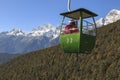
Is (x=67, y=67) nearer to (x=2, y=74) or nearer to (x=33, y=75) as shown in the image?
(x=33, y=75)

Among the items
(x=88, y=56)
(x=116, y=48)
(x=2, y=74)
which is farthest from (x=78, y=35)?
(x=2, y=74)

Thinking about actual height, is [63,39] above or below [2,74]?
above

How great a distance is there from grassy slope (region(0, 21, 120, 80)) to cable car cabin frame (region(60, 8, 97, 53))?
25754 mm

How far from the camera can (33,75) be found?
7344 centimetres

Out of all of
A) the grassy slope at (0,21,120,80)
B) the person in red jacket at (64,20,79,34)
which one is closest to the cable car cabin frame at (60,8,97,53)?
the person in red jacket at (64,20,79,34)

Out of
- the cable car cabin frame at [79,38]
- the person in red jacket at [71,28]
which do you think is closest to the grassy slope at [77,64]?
the cable car cabin frame at [79,38]

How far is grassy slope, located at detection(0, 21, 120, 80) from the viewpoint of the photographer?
50.4m

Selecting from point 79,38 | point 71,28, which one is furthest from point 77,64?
point 79,38

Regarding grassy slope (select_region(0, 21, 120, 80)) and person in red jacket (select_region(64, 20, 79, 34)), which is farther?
grassy slope (select_region(0, 21, 120, 80))

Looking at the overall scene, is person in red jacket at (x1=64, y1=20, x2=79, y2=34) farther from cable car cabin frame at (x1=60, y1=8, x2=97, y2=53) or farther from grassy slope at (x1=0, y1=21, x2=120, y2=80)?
grassy slope at (x1=0, y1=21, x2=120, y2=80)

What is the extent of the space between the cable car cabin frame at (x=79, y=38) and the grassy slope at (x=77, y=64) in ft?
84.5

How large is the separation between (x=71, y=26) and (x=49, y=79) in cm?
4664

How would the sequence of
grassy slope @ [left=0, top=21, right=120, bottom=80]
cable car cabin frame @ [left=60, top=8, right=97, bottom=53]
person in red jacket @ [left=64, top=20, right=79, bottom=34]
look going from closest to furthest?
1. cable car cabin frame @ [left=60, top=8, right=97, bottom=53]
2. person in red jacket @ [left=64, top=20, right=79, bottom=34]
3. grassy slope @ [left=0, top=21, right=120, bottom=80]

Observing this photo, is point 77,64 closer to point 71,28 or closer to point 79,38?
point 71,28
